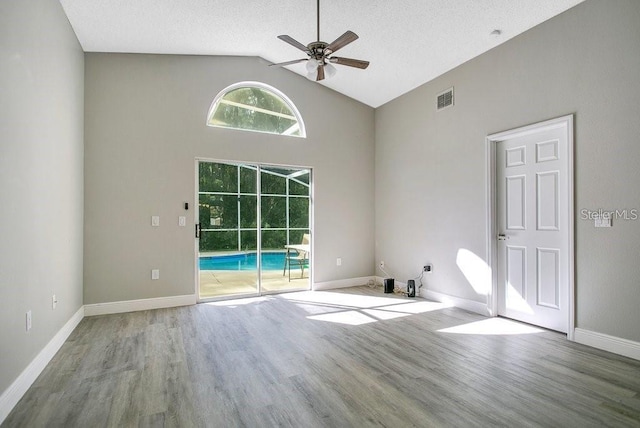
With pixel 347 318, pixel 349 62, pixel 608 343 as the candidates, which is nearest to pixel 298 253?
pixel 347 318

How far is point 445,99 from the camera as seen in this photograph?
484 cm

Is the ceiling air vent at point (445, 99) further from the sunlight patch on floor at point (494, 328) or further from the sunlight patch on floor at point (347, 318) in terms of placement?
the sunlight patch on floor at point (347, 318)

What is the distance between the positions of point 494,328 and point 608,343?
3.25 ft

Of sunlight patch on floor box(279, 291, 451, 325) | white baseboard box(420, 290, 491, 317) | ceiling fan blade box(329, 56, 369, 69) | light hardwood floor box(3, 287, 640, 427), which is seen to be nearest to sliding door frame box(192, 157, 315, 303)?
sunlight patch on floor box(279, 291, 451, 325)

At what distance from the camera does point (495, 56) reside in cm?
413

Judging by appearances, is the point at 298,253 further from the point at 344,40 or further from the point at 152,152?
the point at 344,40

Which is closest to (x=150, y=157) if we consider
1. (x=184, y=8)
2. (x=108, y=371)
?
(x=184, y=8)

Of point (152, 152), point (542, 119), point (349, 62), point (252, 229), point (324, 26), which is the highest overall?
point (324, 26)

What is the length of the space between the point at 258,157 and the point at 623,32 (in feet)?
14.5

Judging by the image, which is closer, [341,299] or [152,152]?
[152,152]

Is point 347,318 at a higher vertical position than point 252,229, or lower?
lower

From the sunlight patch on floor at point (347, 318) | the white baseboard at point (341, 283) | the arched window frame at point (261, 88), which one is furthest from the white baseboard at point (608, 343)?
the arched window frame at point (261, 88)

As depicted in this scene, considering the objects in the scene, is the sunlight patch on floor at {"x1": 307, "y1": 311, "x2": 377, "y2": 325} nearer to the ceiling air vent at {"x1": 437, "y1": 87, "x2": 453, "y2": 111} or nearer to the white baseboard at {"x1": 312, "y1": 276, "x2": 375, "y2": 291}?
the white baseboard at {"x1": 312, "y1": 276, "x2": 375, "y2": 291}

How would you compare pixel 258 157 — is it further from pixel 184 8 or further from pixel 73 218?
pixel 73 218
